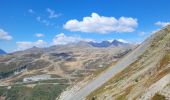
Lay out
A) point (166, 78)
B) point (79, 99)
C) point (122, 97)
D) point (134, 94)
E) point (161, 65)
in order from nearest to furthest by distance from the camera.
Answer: point (166, 78)
point (134, 94)
point (122, 97)
point (161, 65)
point (79, 99)

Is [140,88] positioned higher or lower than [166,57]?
lower

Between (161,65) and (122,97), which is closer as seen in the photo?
(122,97)

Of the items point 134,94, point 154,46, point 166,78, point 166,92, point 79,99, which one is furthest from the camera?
point 154,46

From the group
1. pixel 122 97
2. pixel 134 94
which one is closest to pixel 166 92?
pixel 134 94

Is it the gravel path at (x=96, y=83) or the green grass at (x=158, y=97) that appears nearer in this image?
the green grass at (x=158, y=97)

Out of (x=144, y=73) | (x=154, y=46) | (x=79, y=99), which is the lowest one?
(x=79, y=99)

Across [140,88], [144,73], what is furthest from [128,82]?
[140,88]

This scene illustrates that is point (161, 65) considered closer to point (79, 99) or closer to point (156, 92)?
point (156, 92)

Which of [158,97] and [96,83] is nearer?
[158,97]

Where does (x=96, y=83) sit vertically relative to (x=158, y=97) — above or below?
below

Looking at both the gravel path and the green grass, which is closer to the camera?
the green grass
